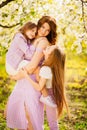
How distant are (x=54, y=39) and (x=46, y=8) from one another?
81.6 inches

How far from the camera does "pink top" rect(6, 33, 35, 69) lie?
631cm

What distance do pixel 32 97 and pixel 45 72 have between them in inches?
13.6

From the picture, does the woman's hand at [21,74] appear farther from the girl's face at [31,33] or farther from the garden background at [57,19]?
the garden background at [57,19]

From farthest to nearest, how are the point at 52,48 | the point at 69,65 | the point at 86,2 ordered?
the point at 69,65 → the point at 86,2 → the point at 52,48

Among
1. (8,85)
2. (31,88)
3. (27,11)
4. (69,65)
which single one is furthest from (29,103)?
(69,65)

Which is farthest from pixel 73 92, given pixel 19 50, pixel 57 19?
pixel 19 50

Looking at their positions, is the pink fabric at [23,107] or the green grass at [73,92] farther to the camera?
the green grass at [73,92]

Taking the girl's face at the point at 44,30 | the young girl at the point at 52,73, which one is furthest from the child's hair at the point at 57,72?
the girl's face at the point at 44,30

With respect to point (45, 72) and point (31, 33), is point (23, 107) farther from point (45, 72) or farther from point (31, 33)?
point (31, 33)

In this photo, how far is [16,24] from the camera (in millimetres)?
8469

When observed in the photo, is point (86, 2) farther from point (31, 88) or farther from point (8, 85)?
point (8, 85)

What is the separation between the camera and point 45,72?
6.09 meters

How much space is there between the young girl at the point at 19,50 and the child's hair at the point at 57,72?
0.33m

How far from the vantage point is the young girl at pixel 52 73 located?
6105 mm
